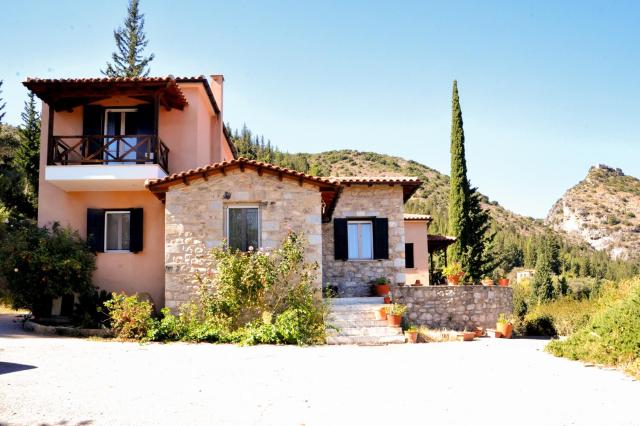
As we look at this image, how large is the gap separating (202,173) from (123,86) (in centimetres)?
381

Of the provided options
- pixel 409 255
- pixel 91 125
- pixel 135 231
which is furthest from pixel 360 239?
pixel 91 125

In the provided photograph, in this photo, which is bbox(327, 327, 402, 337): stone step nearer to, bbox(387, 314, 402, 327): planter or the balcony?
bbox(387, 314, 402, 327): planter

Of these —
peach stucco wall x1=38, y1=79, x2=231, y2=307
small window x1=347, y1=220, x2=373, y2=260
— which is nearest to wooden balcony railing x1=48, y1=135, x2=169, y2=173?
peach stucco wall x1=38, y1=79, x2=231, y2=307

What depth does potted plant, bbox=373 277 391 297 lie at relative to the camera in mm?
15898

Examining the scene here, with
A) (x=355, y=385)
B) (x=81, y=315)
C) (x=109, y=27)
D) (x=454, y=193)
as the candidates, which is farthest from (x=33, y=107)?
(x=355, y=385)

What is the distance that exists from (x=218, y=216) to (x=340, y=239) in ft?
16.9

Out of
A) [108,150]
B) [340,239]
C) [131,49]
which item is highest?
[131,49]

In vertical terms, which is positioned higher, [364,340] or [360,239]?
[360,239]

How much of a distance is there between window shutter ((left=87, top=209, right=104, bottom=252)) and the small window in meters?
7.40

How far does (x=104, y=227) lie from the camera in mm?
15453

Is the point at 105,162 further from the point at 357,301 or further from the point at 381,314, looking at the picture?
the point at 381,314

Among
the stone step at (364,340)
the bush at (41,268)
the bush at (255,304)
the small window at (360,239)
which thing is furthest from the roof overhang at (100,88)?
the stone step at (364,340)

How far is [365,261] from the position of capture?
17.2m

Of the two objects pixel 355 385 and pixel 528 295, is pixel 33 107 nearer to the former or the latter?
pixel 355 385
